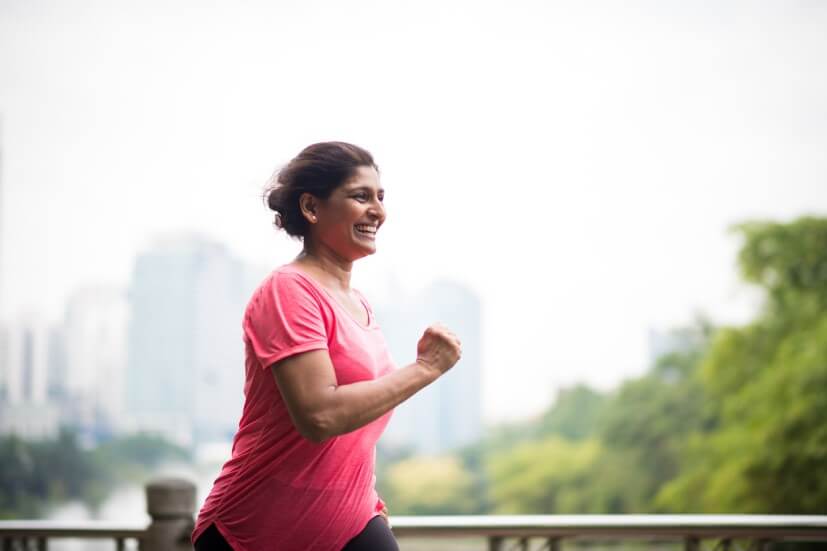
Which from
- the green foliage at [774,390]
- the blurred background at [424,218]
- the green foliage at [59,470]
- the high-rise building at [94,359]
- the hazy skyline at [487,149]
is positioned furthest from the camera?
the hazy skyline at [487,149]

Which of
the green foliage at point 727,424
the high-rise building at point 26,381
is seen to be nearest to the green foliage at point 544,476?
the green foliage at point 727,424

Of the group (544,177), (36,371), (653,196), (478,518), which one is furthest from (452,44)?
(478,518)

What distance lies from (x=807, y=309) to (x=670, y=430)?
6183 millimetres

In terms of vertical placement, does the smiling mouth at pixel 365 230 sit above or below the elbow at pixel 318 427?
above

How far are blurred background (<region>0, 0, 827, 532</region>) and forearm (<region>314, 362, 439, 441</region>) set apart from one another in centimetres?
2207

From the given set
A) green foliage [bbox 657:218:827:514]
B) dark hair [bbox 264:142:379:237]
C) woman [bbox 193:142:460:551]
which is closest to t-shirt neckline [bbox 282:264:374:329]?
woman [bbox 193:142:460:551]

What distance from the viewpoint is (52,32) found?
33.5 meters

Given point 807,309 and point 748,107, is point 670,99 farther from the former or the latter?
point 807,309

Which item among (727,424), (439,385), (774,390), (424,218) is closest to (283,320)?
(774,390)

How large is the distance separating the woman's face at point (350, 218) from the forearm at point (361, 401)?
25 cm

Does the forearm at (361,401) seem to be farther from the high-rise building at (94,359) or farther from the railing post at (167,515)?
the high-rise building at (94,359)

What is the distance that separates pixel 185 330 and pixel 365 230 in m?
30.8

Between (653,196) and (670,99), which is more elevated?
(670,99)

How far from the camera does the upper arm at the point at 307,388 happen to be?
1.24 meters
